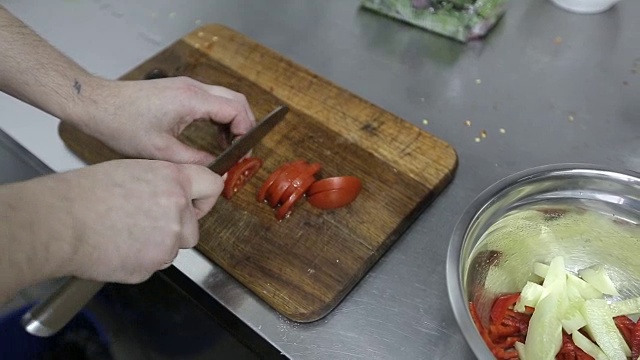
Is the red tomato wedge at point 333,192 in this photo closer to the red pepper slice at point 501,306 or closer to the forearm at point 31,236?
the red pepper slice at point 501,306

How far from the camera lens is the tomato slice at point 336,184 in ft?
3.23

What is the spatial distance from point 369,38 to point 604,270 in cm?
66

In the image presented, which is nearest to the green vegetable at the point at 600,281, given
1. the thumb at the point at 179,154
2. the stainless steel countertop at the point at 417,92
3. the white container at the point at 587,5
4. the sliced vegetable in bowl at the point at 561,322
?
the sliced vegetable in bowl at the point at 561,322

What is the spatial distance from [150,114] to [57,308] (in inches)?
12.6

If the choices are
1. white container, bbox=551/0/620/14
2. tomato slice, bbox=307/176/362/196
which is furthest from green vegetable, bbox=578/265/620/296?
white container, bbox=551/0/620/14

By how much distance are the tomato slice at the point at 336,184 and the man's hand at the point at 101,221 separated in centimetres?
20

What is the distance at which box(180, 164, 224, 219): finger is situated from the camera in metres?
0.82

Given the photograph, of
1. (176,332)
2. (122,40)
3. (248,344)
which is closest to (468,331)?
(248,344)

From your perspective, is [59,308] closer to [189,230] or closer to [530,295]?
[189,230]

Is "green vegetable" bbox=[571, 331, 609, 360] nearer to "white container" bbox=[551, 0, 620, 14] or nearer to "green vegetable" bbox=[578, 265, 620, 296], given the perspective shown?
"green vegetable" bbox=[578, 265, 620, 296]

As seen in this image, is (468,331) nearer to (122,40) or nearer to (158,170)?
(158,170)

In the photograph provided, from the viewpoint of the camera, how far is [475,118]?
116 cm

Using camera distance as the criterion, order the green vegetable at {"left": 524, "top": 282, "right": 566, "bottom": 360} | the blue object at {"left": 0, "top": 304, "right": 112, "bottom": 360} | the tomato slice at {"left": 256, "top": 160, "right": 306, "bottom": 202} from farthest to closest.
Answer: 1. the blue object at {"left": 0, "top": 304, "right": 112, "bottom": 360}
2. the tomato slice at {"left": 256, "top": 160, "right": 306, "bottom": 202}
3. the green vegetable at {"left": 524, "top": 282, "right": 566, "bottom": 360}

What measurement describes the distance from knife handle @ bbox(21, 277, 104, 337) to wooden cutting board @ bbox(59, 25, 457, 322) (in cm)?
20
